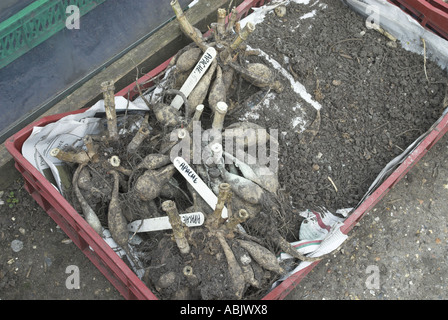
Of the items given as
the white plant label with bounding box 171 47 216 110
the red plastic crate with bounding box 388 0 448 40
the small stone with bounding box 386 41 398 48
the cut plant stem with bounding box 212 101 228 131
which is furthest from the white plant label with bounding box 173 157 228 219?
the red plastic crate with bounding box 388 0 448 40

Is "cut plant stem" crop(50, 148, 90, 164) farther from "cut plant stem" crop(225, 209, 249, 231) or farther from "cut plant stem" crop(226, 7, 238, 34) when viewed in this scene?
"cut plant stem" crop(226, 7, 238, 34)

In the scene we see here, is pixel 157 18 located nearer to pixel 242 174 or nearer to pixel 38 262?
pixel 242 174

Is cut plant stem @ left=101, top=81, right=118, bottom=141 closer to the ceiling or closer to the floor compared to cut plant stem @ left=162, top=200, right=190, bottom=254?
closer to the ceiling

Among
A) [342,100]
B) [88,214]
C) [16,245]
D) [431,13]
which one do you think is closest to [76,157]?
[88,214]

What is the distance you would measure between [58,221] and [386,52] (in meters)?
1.71

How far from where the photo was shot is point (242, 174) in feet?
5.95

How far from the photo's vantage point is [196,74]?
1891mm

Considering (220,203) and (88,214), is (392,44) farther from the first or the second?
(88,214)

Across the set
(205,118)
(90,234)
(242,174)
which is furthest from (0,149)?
(242,174)

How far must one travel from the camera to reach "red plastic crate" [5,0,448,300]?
1660 mm

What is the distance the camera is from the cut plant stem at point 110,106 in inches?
64.9

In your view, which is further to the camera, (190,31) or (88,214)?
(190,31)

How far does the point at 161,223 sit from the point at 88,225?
0.86 feet

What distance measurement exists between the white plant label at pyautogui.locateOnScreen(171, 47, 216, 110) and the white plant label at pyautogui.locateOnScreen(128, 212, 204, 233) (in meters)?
0.48
